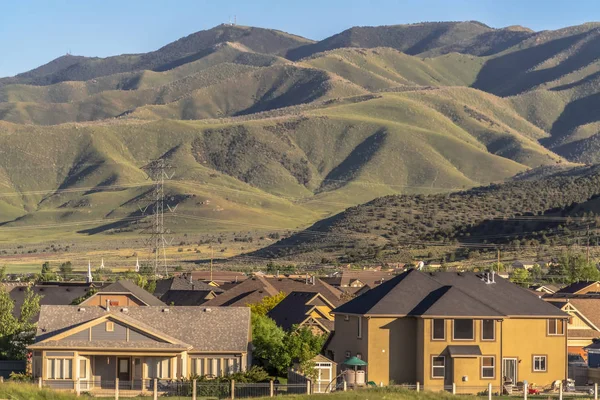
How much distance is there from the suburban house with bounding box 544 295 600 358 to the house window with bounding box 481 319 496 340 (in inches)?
441

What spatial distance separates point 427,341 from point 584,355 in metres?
13.8

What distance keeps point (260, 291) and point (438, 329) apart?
28675mm

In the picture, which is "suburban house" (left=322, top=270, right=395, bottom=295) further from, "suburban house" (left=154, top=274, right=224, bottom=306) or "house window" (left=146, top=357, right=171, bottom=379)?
"house window" (left=146, top=357, right=171, bottom=379)

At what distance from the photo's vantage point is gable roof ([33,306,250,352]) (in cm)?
5225

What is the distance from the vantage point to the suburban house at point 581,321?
217 feet

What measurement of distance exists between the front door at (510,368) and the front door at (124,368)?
14.7 m

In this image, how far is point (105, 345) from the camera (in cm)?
5075

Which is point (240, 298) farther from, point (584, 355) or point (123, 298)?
point (584, 355)

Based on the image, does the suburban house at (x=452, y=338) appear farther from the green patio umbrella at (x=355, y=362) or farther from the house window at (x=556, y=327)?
the green patio umbrella at (x=355, y=362)

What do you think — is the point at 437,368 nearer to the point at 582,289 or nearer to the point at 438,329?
the point at 438,329

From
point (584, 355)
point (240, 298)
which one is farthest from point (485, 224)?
point (584, 355)

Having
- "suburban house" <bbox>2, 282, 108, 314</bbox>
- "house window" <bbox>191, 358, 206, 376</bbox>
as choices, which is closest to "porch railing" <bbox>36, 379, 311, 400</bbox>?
"house window" <bbox>191, 358, 206, 376</bbox>

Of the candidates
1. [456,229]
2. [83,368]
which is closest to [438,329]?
[83,368]

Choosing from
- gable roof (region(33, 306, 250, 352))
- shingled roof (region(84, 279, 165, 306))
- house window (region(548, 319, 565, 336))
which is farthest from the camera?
shingled roof (region(84, 279, 165, 306))
